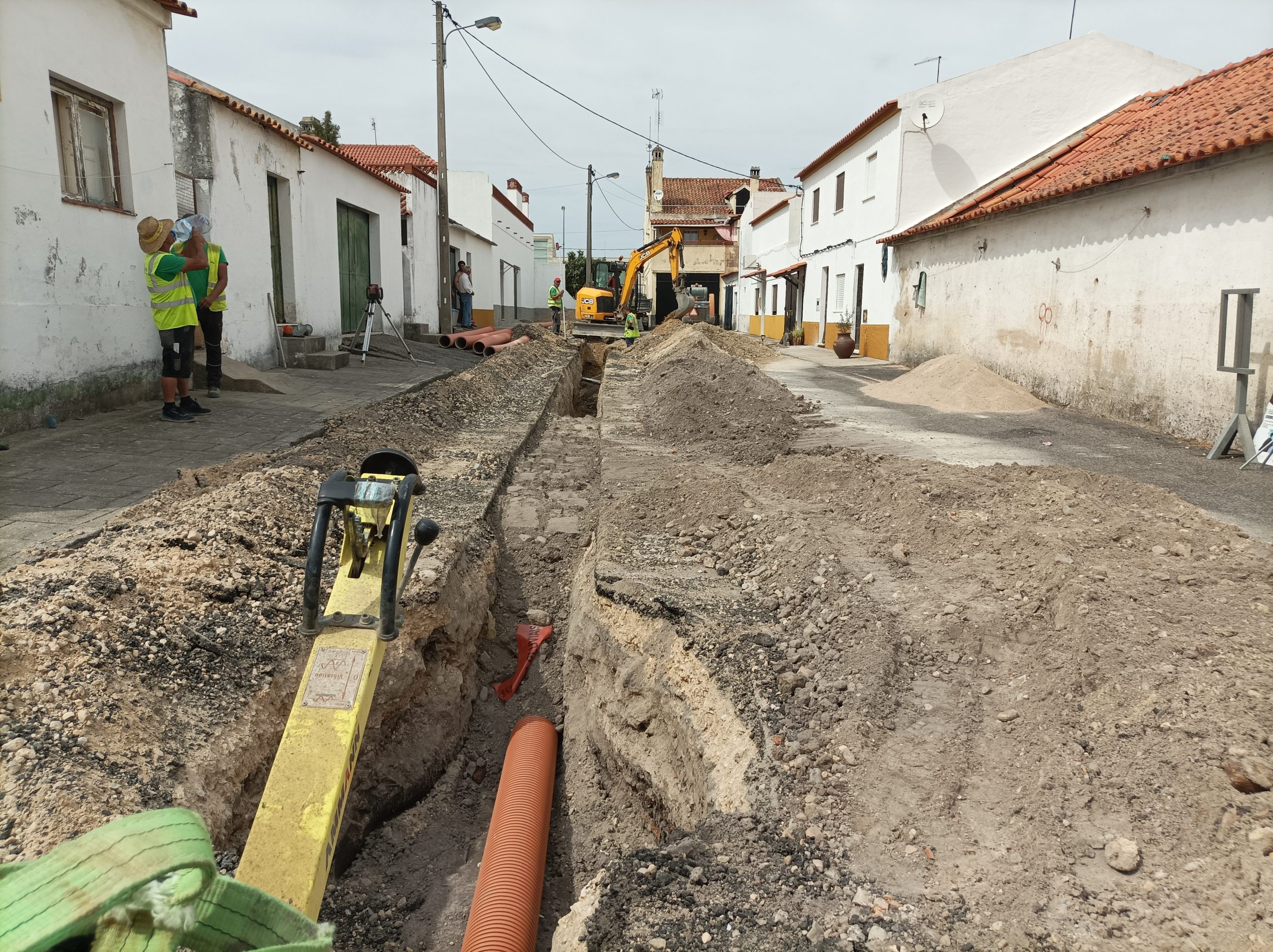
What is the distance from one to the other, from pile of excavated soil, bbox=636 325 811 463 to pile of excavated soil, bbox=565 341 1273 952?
116 inches

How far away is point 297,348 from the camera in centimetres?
1200

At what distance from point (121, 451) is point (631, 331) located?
1618 centimetres

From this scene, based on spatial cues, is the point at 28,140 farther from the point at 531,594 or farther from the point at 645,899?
the point at 645,899

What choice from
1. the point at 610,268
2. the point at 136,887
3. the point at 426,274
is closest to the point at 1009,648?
the point at 136,887

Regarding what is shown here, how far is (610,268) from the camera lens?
29469mm

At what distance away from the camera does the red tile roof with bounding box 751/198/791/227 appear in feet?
92.5

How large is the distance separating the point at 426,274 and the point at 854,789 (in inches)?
800

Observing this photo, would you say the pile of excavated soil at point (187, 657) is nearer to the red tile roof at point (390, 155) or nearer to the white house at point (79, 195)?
the white house at point (79, 195)

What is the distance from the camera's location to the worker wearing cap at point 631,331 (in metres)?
21.5

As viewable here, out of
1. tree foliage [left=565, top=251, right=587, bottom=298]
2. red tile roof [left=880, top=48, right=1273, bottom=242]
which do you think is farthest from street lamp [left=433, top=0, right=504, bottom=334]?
tree foliage [left=565, top=251, right=587, bottom=298]

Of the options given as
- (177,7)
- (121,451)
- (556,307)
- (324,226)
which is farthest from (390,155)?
(121,451)

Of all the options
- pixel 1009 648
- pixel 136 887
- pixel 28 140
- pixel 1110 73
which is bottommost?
pixel 1009 648

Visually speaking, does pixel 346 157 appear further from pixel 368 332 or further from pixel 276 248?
pixel 368 332

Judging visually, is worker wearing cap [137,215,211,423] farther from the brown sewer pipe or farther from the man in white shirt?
the man in white shirt
